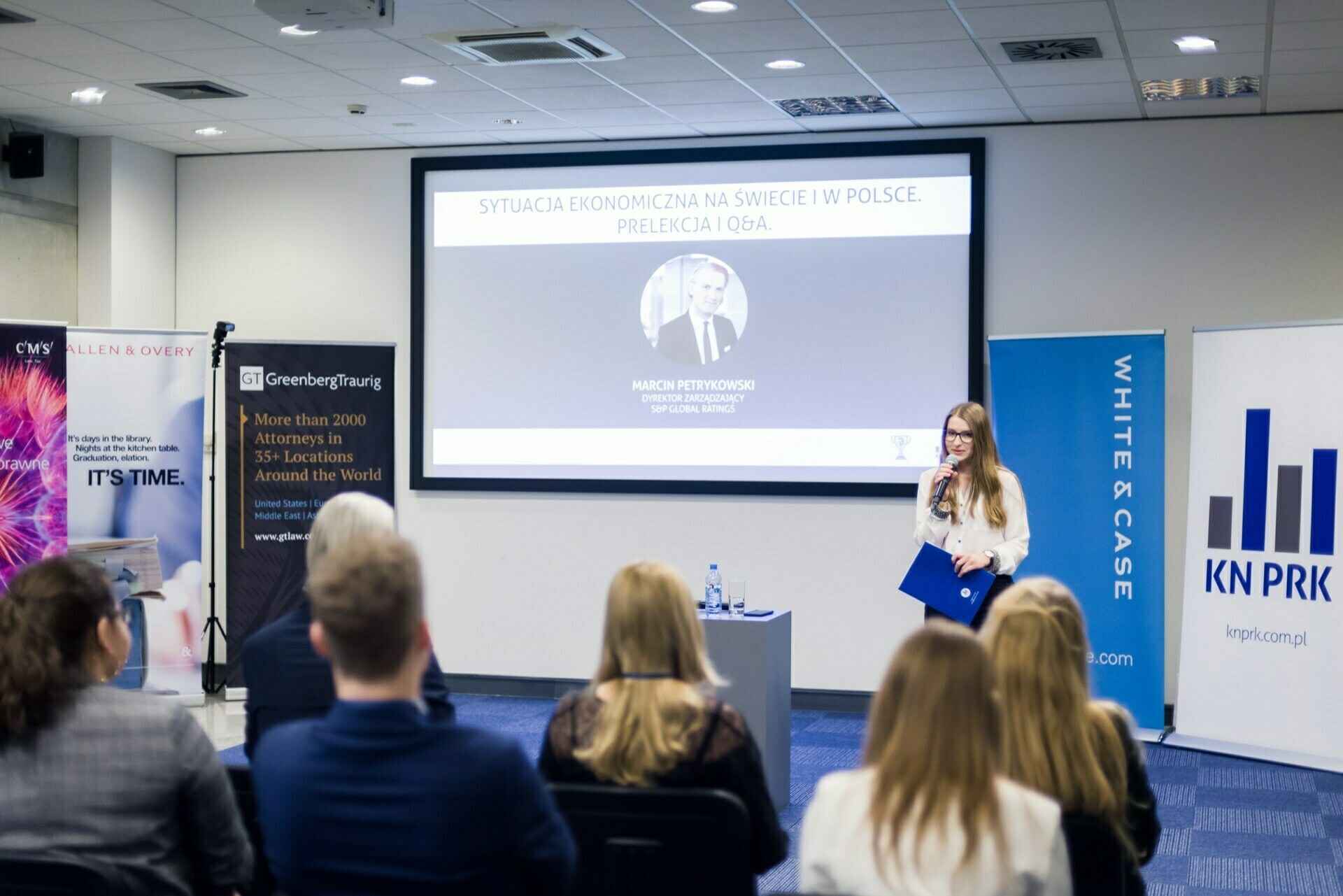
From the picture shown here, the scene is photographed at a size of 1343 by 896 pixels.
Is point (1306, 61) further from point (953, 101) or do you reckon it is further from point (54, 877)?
point (54, 877)

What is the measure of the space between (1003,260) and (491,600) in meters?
3.34

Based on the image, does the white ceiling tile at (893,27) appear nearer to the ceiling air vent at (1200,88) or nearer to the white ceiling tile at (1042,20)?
the white ceiling tile at (1042,20)

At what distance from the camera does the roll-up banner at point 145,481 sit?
6.92 m

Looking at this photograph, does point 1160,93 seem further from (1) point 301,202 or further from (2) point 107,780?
(2) point 107,780

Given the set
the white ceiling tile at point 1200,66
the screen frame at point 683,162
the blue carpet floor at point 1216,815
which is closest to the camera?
the blue carpet floor at point 1216,815

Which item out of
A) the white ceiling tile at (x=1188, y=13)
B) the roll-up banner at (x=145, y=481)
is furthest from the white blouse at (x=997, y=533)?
the roll-up banner at (x=145, y=481)

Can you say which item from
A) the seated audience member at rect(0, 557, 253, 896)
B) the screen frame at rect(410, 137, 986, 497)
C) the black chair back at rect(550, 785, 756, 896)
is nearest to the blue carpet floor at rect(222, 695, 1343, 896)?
the screen frame at rect(410, 137, 986, 497)

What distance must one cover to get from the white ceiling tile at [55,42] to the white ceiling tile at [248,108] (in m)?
0.94

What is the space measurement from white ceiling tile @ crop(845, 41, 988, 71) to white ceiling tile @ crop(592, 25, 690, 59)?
2.33ft

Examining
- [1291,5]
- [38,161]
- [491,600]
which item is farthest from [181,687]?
[1291,5]

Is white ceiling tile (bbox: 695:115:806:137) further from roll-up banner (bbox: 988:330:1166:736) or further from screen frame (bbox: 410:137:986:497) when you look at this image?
roll-up banner (bbox: 988:330:1166:736)

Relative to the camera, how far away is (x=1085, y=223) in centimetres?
704

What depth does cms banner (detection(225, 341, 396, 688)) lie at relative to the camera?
23.6ft

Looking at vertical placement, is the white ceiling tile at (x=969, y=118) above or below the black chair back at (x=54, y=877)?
above
